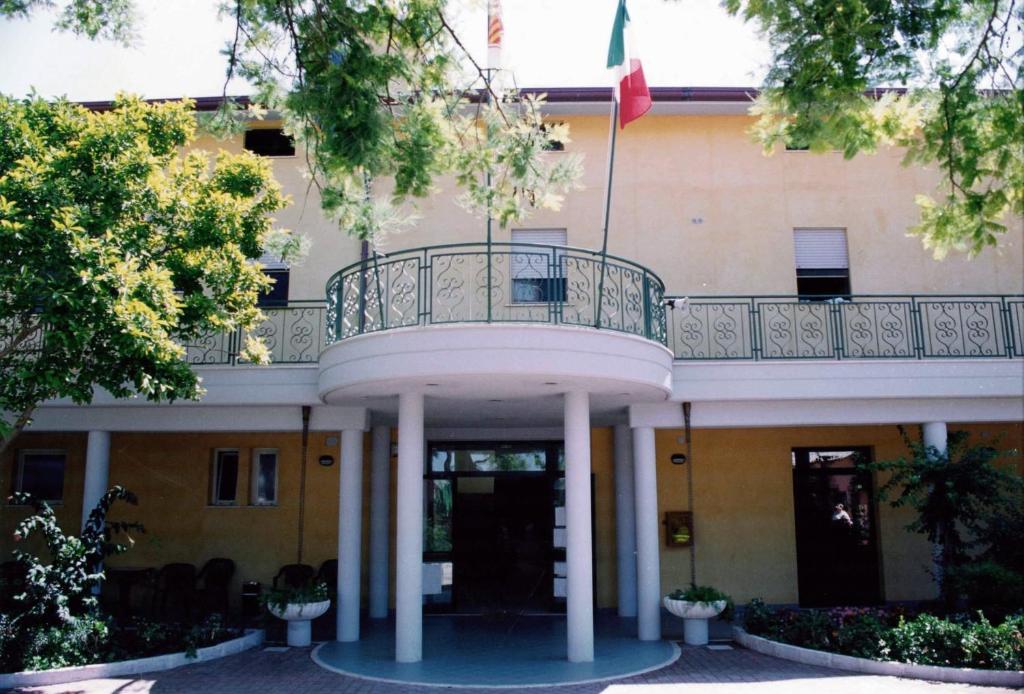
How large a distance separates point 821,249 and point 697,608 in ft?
24.4

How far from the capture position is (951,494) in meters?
11.5

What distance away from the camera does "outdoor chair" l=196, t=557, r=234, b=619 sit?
45.5 ft

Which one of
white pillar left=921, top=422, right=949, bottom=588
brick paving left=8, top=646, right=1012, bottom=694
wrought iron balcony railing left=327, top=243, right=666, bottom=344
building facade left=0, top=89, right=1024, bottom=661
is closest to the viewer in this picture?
brick paving left=8, top=646, right=1012, bottom=694

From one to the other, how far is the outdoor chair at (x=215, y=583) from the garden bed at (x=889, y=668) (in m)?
8.66

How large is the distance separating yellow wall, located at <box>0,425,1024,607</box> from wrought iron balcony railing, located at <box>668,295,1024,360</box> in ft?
5.18

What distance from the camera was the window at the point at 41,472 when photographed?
595 inches

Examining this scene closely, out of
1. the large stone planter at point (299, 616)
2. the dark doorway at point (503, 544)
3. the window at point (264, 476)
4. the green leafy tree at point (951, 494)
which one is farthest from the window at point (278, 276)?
the green leafy tree at point (951, 494)

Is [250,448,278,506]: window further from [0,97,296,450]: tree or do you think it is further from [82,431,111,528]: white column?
[0,97,296,450]: tree

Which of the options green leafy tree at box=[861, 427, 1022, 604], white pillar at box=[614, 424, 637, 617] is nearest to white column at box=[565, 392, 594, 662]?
white pillar at box=[614, 424, 637, 617]

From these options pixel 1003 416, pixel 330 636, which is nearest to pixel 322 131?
pixel 330 636

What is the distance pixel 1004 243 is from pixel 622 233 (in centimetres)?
722

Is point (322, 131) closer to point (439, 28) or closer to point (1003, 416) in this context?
point (439, 28)

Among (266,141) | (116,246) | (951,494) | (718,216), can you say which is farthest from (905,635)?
(266,141)

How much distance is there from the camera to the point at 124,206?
9.85 metres
